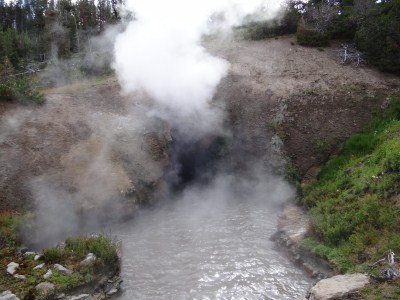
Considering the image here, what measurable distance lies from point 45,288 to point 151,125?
305 inches

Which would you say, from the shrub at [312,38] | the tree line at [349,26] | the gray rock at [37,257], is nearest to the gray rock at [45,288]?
the gray rock at [37,257]

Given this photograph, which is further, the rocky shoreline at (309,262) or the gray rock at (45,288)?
the gray rock at (45,288)

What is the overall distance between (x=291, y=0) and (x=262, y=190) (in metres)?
12.6

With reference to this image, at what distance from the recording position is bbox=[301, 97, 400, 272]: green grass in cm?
854

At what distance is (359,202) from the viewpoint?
32.9 feet

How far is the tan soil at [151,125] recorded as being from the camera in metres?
11.9

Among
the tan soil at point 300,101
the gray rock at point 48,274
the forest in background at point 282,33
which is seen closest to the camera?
the gray rock at point 48,274

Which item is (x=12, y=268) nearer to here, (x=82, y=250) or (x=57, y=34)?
(x=82, y=250)

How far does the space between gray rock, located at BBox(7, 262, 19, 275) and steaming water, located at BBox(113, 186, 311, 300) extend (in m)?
2.22

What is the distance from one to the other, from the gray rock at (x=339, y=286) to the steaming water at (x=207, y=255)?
33.3 inches

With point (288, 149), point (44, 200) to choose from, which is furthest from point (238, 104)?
point (44, 200)

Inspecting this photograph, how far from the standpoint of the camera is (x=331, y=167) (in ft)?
42.5

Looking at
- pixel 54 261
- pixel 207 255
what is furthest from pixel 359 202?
pixel 54 261

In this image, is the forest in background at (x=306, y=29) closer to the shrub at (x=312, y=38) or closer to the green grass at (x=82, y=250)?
the shrub at (x=312, y=38)
